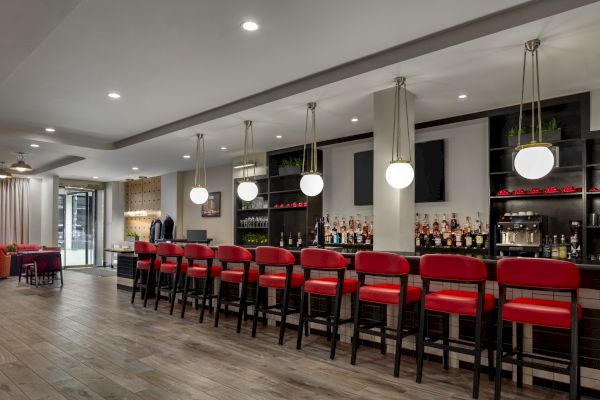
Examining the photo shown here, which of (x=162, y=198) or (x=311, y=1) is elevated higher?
(x=311, y=1)

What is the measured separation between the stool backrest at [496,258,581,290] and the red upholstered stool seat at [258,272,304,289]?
7.24 ft

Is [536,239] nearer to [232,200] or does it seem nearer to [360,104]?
[360,104]

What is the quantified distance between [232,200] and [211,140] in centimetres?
242

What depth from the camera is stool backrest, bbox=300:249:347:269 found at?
403cm

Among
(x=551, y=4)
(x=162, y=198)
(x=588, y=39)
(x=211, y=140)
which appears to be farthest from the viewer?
(x=162, y=198)

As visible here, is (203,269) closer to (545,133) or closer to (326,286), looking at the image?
(326,286)

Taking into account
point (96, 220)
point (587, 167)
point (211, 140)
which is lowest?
point (96, 220)

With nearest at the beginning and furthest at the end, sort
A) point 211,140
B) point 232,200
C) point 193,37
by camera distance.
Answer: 1. point 193,37
2. point 211,140
3. point 232,200

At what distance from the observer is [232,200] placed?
964 centimetres

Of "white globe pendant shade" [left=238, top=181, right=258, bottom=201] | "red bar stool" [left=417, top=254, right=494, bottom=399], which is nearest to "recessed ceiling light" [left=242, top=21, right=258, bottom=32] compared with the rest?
"red bar stool" [left=417, top=254, right=494, bottom=399]

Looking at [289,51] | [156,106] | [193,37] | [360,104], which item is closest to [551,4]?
[289,51]

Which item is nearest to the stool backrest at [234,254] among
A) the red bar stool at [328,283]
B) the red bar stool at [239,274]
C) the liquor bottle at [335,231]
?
the red bar stool at [239,274]

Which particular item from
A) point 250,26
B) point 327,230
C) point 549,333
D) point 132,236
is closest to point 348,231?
point 327,230

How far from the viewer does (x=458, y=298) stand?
Answer: 327cm
